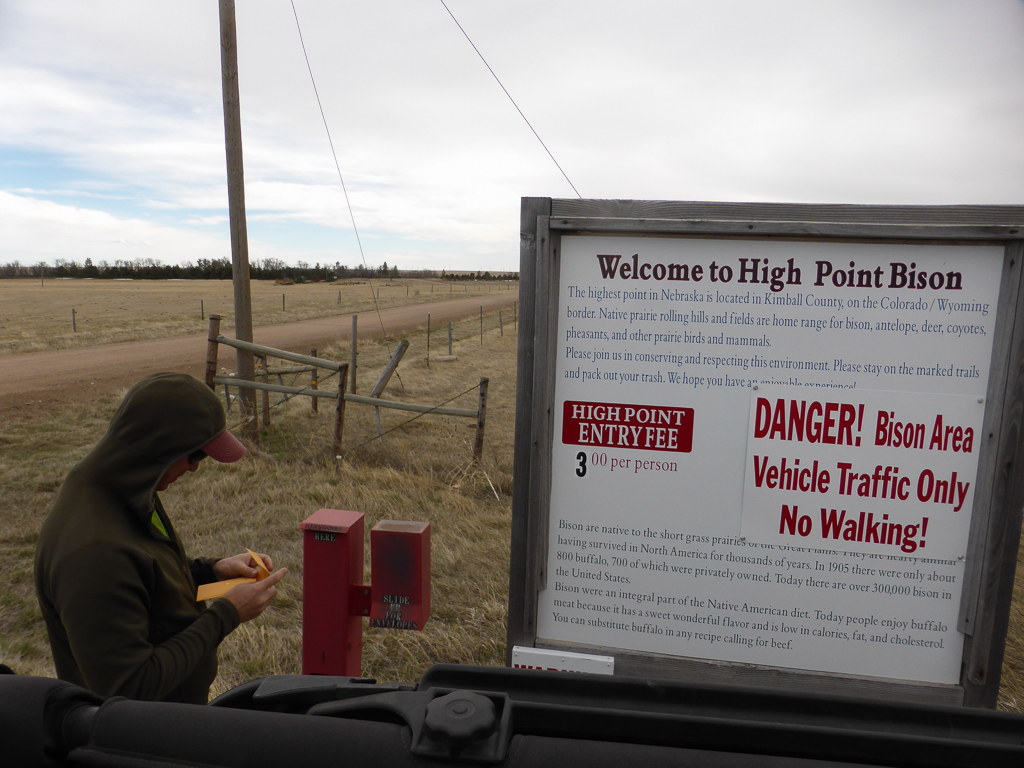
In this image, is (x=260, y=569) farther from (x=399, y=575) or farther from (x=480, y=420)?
(x=480, y=420)

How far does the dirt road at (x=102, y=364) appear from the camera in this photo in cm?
1228

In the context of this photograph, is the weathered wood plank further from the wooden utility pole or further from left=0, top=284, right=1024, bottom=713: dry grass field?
the wooden utility pole

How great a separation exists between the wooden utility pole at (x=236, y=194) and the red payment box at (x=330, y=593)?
265 inches

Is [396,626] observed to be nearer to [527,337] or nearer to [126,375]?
[527,337]

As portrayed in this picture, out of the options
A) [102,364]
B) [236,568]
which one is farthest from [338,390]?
[102,364]

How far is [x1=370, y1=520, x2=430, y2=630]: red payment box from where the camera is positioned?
7.41ft

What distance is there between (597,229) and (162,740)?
70.7 inches

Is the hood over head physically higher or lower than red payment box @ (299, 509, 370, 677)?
higher

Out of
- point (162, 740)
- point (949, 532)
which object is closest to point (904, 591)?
point (949, 532)

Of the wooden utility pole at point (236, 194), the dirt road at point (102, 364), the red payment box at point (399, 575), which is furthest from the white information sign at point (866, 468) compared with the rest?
the dirt road at point (102, 364)

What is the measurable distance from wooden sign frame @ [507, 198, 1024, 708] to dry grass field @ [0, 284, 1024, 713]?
5.87ft

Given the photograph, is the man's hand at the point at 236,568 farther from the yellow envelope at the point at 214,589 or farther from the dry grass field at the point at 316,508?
the dry grass field at the point at 316,508

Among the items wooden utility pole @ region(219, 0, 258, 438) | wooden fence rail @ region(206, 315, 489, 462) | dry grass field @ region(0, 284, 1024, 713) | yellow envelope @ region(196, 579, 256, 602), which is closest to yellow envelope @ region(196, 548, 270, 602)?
yellow envelope @ region(196, 579, 256, 602)

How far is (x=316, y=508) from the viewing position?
6121mm
